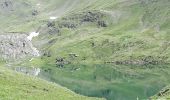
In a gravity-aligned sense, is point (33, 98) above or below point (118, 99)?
above

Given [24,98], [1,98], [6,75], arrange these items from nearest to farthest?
[1,98]
[24,98]
[6,75]

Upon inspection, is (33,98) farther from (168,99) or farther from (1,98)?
(168,99)

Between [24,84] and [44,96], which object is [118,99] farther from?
[44,96]

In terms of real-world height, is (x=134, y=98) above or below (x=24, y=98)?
below

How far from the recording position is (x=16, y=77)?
103125 millimetres

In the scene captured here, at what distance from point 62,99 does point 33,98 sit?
287 inches

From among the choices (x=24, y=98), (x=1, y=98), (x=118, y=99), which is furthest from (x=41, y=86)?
(x=118, y=99)

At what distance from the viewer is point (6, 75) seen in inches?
3866

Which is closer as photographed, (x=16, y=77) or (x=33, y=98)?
(x=33, y=98)

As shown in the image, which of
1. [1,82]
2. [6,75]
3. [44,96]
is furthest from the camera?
[6,75]

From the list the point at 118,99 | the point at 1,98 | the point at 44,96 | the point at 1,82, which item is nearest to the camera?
the point at 1,98

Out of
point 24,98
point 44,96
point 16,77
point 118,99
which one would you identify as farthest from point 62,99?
point 118,99

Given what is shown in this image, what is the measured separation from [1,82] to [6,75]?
6841 millimetres

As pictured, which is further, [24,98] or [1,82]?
[1,82]
